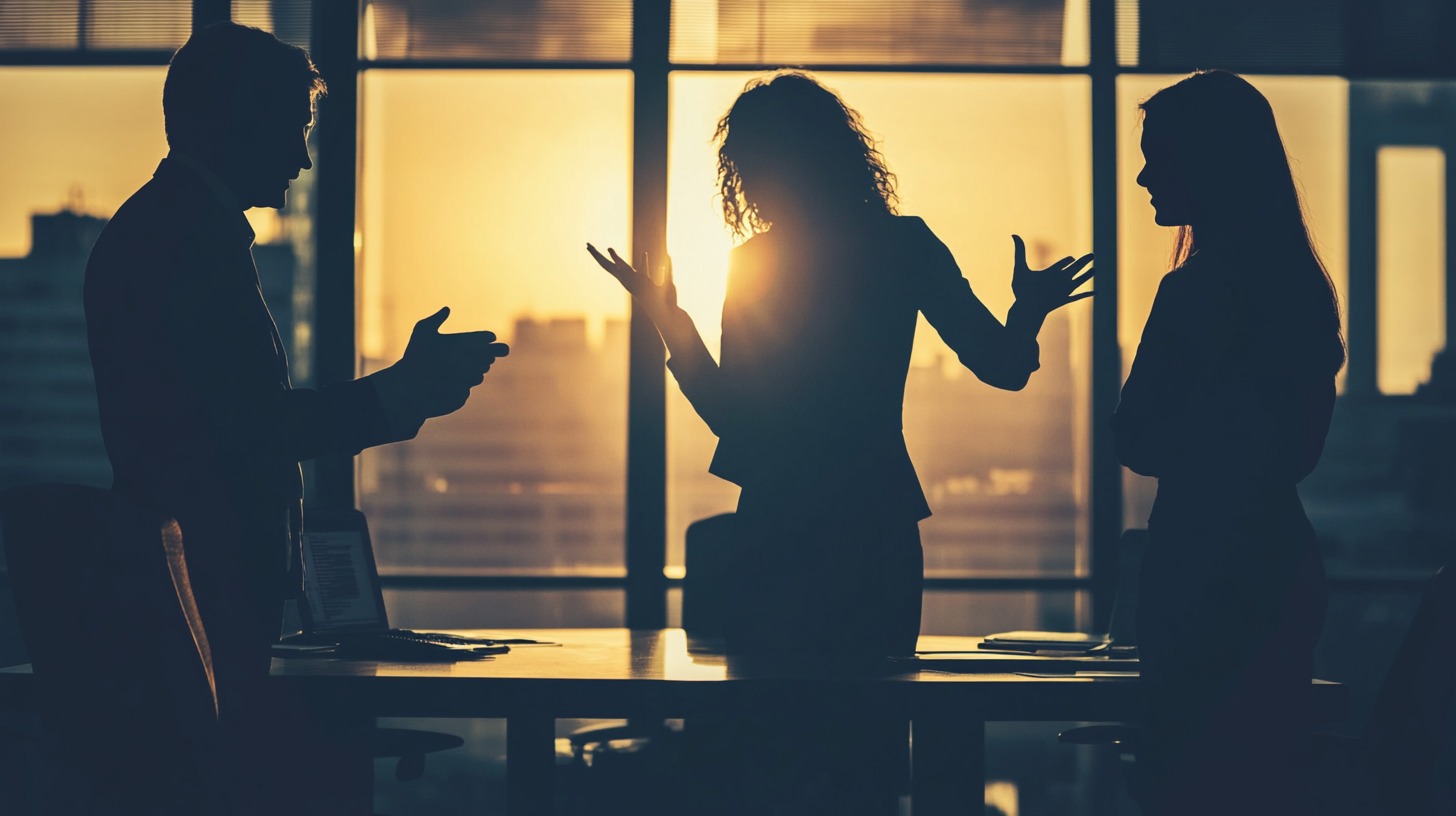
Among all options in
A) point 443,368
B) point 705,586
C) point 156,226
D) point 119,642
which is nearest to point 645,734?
point 705,586

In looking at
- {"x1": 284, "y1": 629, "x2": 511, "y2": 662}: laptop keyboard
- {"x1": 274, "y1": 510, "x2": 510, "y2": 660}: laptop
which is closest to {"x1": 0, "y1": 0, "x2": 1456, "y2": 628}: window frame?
{"x1": 274, "y1": 510, "x2": 510, "y2": 660}: laptop

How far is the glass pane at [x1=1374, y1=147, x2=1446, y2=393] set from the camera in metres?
4.84

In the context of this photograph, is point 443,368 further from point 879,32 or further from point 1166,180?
point 879,32

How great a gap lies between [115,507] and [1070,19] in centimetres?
427

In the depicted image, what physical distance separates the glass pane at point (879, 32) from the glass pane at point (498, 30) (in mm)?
257

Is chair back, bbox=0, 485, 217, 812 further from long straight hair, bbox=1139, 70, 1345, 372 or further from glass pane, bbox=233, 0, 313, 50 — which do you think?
glass pane, bbox=233, 0, 313, 50

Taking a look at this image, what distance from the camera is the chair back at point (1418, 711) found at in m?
1.92

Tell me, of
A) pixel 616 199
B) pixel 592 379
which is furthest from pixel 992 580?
pixel 616 199

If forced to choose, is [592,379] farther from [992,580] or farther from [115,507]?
[115,507]

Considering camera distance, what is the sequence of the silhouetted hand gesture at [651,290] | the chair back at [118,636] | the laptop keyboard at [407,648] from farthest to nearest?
the silhouetted hand gesture at [651,290] → the laptop keyboard at [407,648] → the chair back at [118,636]

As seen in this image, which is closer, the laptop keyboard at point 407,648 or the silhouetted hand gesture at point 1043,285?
the silhouetted hand gesture at point 1043,285

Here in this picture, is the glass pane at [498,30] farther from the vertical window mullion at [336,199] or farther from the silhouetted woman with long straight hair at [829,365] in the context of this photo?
the silhouetted woman with long straight hair at [829,365]

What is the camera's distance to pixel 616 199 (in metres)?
4.93

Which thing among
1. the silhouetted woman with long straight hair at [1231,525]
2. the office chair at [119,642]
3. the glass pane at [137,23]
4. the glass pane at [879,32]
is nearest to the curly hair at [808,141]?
the silhouetted woman with long straight hair at [1231,525]
